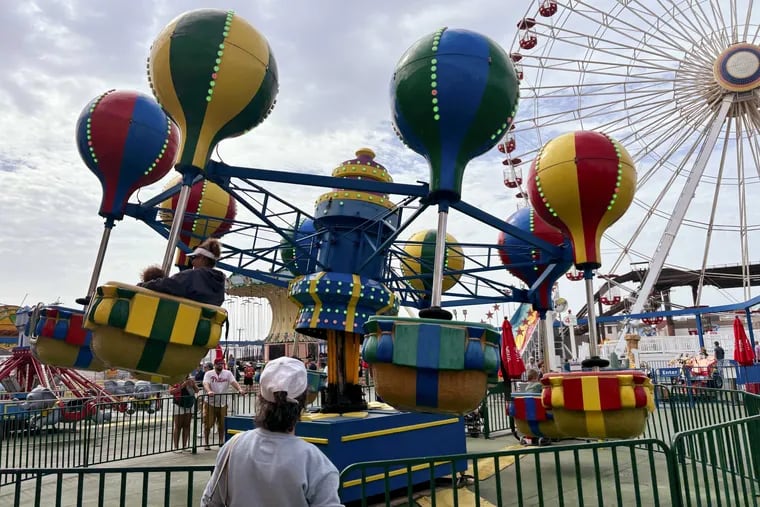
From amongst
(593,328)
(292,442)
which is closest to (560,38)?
(593,328)

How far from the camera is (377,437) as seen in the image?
4902 mm

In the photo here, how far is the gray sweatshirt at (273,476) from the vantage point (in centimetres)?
179

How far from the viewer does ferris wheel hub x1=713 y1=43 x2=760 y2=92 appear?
17.7m

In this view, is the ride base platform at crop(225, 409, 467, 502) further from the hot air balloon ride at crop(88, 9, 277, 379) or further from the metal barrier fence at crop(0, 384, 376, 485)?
the hot air balloon ride at crop(88, 9, 277, 379)

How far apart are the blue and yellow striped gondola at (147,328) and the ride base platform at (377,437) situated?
194 cm

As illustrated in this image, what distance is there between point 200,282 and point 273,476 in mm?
1541

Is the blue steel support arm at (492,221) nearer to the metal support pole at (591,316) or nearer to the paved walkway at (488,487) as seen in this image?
the metal support pole at (591,316)

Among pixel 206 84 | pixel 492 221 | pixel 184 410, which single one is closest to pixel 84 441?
pixel 184 410

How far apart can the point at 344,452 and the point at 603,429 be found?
206 cm

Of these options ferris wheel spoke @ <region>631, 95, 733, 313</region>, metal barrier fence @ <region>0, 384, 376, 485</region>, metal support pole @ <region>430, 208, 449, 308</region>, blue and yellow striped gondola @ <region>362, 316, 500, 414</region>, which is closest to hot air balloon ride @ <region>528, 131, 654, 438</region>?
metal support pole @ <region>430, 208, 449, 308</region>

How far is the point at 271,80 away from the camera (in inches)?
158

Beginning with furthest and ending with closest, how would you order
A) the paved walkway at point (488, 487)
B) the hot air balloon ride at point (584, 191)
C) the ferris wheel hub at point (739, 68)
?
1. the ferris wheel hub at point (739, 68)
2. the paved walkway at point (488, 487)
3. the hot air balloon ride at point (584, 191)

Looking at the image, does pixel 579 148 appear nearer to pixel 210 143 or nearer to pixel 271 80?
pixel 271 80

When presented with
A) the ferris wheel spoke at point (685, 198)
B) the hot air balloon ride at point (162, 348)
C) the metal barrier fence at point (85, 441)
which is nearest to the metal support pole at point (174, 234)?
the hot air balloon ride at point (162, 348)
